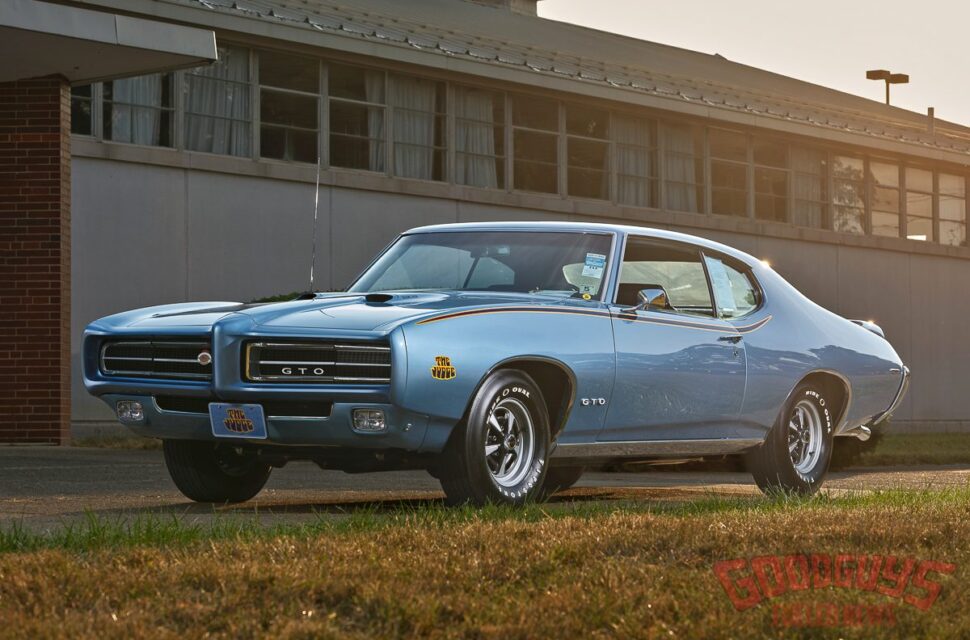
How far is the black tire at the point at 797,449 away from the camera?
393 inches

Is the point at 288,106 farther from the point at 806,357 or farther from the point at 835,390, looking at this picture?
the point at 806,357

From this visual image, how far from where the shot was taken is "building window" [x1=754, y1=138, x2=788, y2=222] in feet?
101

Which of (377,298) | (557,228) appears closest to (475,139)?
(557,228)

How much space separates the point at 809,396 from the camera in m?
10.3

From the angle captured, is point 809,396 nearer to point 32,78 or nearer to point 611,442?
point 611,442

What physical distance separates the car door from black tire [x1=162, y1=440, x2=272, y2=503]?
206 centimetres

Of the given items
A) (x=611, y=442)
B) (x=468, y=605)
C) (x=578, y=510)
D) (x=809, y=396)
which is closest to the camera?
(x=468, y=605)

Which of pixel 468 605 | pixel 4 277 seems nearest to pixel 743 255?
pixel 468 605

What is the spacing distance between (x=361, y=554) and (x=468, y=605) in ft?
3.07

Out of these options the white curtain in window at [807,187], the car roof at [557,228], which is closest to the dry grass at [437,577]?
the car roof at [557,228]

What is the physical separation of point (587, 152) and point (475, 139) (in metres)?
2.71

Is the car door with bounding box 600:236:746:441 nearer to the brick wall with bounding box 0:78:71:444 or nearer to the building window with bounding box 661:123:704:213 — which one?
the brick wall with bounding box 0:78:71:444

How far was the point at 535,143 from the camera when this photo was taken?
87.2 feet

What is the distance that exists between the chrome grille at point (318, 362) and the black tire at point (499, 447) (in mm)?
581
